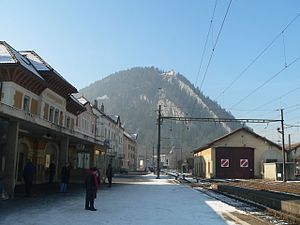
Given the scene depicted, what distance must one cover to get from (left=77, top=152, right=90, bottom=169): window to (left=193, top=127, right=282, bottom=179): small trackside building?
28.6m

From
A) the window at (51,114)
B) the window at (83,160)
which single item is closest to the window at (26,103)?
the window at (51,114)

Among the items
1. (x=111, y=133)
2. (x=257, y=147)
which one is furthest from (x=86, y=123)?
(x=111, y=133)

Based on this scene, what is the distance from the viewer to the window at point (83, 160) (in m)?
35.2

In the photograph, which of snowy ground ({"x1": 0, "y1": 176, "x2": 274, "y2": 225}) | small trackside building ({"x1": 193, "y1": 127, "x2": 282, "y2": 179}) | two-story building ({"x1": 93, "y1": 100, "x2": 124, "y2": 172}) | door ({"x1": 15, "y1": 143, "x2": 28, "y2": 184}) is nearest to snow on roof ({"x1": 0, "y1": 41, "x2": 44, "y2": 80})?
door ({"x1": 15, "y1": 143, "x2": 28, "y2": 184})

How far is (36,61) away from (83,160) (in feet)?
30.7

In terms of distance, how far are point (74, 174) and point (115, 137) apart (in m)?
50.9

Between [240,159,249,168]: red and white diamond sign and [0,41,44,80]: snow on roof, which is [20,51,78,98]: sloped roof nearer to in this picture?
[0,41,44,80]: snow on roof

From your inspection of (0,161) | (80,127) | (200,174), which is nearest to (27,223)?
(0,161)

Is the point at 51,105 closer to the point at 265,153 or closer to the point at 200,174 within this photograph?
the point at 265,153

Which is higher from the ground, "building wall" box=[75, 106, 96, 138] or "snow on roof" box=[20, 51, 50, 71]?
"snow on roof" box=[20, 51, 50, 71]

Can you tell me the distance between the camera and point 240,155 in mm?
61094

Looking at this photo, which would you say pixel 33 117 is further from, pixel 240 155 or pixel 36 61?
pixel 240 155

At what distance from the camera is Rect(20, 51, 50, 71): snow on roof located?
100 ft

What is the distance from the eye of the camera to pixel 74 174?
35406mm
